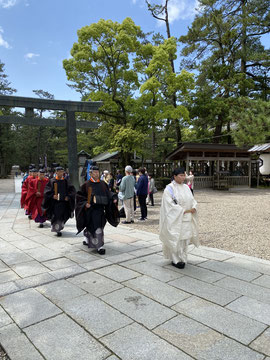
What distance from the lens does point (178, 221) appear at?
4086 millimetres

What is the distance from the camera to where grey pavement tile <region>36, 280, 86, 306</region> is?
323 cm

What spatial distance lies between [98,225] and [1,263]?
1711mm

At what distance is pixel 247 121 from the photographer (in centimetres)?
803

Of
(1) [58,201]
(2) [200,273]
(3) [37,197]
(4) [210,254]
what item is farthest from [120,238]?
(3) [37,197]

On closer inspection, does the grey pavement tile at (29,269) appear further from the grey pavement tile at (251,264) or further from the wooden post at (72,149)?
the wooden post at (72,149)

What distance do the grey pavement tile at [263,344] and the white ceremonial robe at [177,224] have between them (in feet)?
5.69

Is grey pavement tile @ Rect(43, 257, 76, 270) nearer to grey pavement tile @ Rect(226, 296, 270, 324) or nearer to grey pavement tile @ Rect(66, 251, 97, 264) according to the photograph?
grey pavement tile @ Rect(66, 251, 97, 264)

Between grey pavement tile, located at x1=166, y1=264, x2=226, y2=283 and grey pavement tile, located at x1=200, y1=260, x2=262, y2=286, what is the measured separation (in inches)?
5.8

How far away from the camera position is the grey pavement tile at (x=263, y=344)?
2.27 m

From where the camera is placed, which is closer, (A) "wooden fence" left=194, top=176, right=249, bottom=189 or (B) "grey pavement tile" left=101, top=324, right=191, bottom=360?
(B) "grey pavement tile" left=101, top=324, right=191, bottom=360

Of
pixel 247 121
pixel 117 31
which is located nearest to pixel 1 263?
pixel 247 121

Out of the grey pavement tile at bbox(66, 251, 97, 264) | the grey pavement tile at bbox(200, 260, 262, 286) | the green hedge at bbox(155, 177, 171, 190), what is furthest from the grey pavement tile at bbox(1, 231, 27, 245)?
the green hedge at bbox(155, 177, 171, 190)

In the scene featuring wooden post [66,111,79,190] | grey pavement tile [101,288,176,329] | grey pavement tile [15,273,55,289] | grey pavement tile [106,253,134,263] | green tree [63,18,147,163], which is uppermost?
green tree [63,18,147,163]

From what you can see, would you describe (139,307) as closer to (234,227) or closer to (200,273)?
(200,273)
